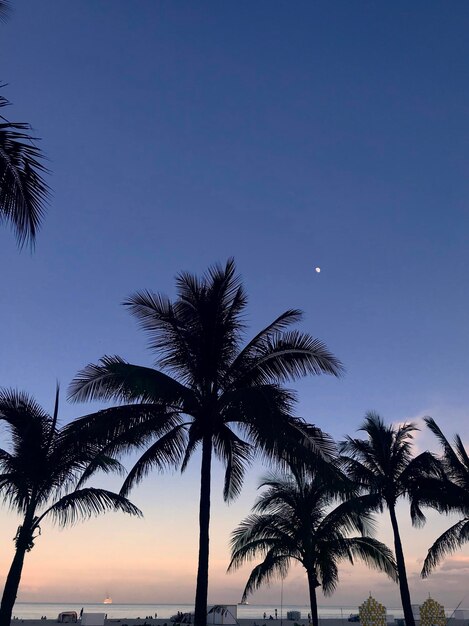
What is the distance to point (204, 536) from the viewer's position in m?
15.2

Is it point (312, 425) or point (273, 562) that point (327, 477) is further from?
point (273, 562)

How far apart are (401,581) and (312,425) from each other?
51.5ft

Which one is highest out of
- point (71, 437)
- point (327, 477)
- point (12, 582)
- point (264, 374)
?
point (264, 374)

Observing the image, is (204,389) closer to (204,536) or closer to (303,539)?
(204,536)

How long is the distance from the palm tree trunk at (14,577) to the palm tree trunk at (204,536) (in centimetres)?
624

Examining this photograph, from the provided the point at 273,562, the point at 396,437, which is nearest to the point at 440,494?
the point at 396,437

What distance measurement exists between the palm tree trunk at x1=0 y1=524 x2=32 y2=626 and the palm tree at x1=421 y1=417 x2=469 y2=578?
1925 centimetres

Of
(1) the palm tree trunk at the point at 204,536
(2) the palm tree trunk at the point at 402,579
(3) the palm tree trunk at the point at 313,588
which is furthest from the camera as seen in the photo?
(2) the palm tree trunk at the point at 402,579

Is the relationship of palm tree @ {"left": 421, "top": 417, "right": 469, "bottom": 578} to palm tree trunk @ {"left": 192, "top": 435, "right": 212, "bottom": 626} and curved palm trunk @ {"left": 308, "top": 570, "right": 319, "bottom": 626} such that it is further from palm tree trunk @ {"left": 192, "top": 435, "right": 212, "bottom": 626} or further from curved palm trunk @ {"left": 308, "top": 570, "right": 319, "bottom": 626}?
palm tree trunk @ {"left": 192, "top": 435, "right": 212, "bottom": 626}

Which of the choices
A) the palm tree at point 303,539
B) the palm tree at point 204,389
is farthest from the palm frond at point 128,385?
the palm tree at point 303,539

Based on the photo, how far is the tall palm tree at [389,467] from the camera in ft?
95.9

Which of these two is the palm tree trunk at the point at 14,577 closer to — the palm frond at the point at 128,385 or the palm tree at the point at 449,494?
the palm frond at the point at 128,385

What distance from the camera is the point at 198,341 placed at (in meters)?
17.1

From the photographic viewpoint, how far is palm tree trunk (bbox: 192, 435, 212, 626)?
14.6 metres
